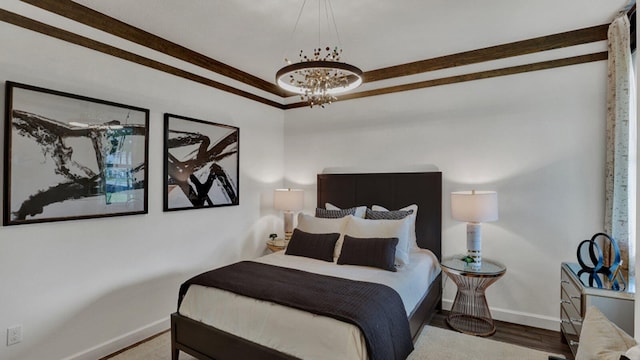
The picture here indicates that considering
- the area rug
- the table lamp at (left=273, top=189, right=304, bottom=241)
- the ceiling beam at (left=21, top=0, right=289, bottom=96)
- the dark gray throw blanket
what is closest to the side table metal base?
the area rug

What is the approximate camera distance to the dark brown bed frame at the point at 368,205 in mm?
2166

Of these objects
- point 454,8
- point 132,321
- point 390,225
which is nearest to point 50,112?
point 132,321

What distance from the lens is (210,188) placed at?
142 inches

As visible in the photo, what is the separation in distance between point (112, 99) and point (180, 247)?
1.55 metres

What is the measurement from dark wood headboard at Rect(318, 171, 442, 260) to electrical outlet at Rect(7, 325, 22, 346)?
3.13 meters

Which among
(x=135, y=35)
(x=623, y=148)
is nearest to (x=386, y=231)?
(x=623, y=148)

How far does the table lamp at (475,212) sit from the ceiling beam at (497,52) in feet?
Answer: 4.77

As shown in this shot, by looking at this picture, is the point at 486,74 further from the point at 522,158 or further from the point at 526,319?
the point at 526,319

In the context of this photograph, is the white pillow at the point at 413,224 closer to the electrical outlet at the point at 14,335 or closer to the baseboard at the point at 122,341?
the baseboard at the point at 122,341

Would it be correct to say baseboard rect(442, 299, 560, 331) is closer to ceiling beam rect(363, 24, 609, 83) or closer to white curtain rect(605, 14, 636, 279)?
white curtain rect(605, 14, 636, 279)

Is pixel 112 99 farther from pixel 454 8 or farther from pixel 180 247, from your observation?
pixel 454 8

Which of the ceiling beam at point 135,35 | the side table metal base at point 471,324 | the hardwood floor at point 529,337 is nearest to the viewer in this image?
the ceiling beam at point 135,35

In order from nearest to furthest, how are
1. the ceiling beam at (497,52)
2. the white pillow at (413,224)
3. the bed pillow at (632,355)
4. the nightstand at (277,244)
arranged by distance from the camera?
the bed pillow at (632,355)
the ceiling beam at (497,52)
the white pillow at (413,224)
the nightstand at (277,244)

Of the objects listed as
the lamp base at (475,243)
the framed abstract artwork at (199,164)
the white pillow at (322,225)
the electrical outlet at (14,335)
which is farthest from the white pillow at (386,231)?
the electrical outlet at (14,335)
